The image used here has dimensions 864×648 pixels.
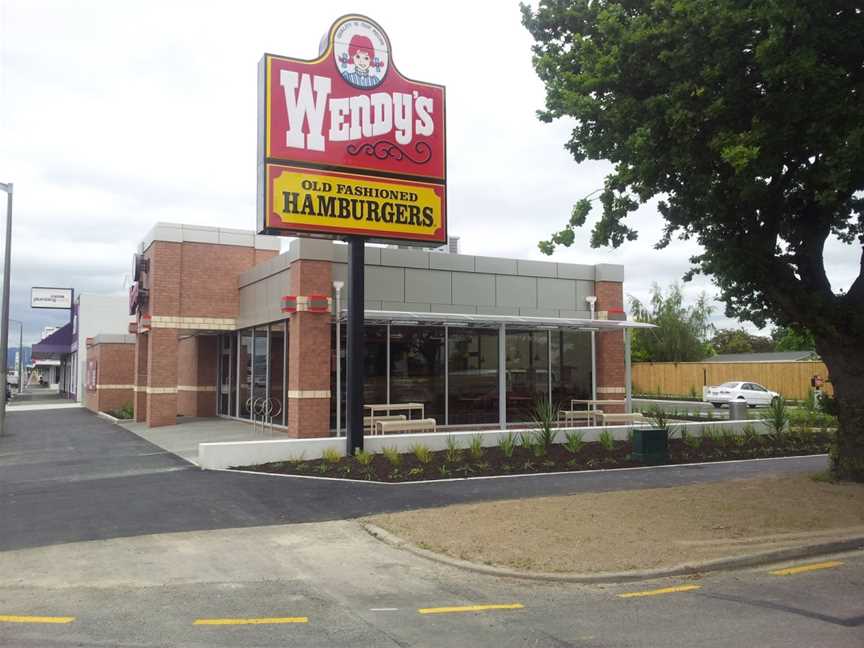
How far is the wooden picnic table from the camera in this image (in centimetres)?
1783

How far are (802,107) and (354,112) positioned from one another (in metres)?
8.34

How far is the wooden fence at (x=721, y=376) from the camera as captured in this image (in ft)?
128

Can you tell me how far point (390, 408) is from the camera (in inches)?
727

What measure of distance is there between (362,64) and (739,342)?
64.2 m

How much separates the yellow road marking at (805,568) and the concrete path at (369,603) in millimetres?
27

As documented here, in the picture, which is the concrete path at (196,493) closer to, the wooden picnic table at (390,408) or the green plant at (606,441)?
the green plant at (606,441)

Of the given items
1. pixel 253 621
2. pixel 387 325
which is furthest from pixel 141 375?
pixel 253 621

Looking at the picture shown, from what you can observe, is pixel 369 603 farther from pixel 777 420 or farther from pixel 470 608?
pixel 777 420

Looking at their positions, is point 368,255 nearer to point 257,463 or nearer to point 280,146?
point 280,146

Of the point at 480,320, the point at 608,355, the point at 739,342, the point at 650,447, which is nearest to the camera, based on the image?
the point at 650,447

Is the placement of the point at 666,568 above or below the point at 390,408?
below

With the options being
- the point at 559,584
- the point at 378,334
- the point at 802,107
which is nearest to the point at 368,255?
the point at 378,334

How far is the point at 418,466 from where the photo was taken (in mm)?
13688

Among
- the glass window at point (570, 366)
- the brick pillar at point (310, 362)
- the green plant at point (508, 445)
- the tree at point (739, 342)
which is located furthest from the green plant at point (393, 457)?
the tree at point (739, 342)
